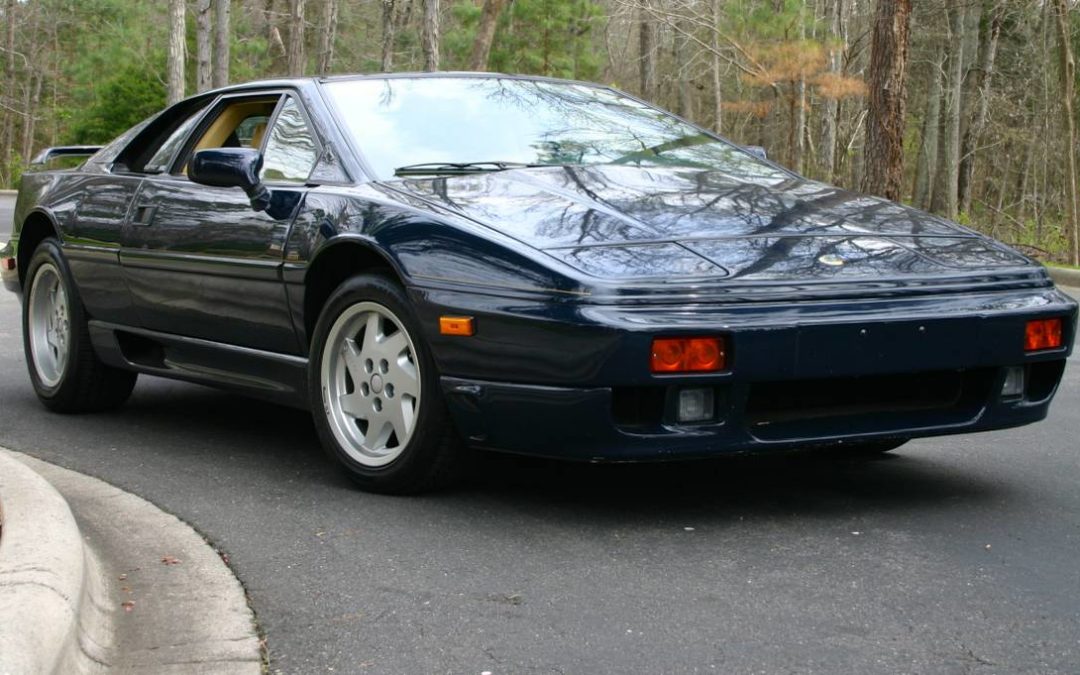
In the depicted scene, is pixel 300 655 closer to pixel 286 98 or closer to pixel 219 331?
pixel 219 331

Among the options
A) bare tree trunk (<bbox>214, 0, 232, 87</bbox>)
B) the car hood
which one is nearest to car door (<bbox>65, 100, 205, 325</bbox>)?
the car hood

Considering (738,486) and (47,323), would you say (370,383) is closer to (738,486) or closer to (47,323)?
(738,486)

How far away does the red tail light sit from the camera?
449 centimetres

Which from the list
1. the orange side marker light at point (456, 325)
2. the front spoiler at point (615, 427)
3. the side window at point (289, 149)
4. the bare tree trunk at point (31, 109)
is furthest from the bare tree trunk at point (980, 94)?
the bare tree trunk at point (31, 109)

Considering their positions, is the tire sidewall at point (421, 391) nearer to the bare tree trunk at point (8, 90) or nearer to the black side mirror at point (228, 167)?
the black side mirror at point (228, 167)

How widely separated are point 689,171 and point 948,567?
1.90 m

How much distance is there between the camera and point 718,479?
5000 mm

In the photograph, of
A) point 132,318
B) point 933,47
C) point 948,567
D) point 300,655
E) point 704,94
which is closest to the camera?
point 300,655

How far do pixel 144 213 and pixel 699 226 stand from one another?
2.52m

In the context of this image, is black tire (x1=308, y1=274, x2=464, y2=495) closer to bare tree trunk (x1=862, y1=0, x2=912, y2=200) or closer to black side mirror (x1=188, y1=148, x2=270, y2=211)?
black side mirror (x1=188, y1=148, x2=270, y2=211)

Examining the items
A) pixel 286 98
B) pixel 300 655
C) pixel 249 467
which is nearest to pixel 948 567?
pixel 300 655

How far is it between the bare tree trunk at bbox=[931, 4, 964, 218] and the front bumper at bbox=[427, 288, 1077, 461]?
26.6 meters

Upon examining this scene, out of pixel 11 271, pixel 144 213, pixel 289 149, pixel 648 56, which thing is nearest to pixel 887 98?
pixel 11 271

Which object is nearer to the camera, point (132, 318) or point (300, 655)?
point (300, 655)
